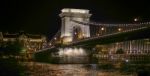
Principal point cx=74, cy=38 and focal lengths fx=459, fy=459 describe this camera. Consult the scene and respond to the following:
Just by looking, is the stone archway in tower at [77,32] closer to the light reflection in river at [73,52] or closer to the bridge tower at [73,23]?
the bridge tower at [73,23]

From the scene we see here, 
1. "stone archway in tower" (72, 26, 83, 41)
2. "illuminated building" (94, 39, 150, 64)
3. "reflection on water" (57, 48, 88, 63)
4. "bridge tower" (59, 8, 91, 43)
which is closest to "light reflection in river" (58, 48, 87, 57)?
"reflection on water" (57, 48, 88, 63)

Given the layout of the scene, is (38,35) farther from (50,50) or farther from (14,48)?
(50,50)

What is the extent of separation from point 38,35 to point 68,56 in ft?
144

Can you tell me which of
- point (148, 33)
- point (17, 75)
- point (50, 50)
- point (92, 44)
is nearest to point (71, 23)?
point (50, 50)

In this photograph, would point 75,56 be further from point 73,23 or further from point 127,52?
point 73,23

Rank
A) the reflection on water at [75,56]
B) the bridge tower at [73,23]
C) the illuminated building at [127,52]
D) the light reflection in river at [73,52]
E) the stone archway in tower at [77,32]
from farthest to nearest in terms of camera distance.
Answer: the bridge tower at [73,23]
the stone archway in tower at [77,32]
the light reflection in river at [73,52]
the reflection on water at [75,56]
the illuminated building at [127,52]

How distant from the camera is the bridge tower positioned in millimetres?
65562

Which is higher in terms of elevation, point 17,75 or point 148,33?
point 148,33

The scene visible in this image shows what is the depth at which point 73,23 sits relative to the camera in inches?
2704

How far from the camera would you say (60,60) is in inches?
1902

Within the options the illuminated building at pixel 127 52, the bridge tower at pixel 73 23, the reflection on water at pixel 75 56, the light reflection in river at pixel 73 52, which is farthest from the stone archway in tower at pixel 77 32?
the reflection on water at pixel 75 56

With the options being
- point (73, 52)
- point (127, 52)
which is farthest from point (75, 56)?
point (127, 52)

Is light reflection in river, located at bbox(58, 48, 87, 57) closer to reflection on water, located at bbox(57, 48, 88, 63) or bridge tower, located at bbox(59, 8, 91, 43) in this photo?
reflection on water, located at bbox(57, 48, 88, 63)

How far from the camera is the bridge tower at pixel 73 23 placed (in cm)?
6556
